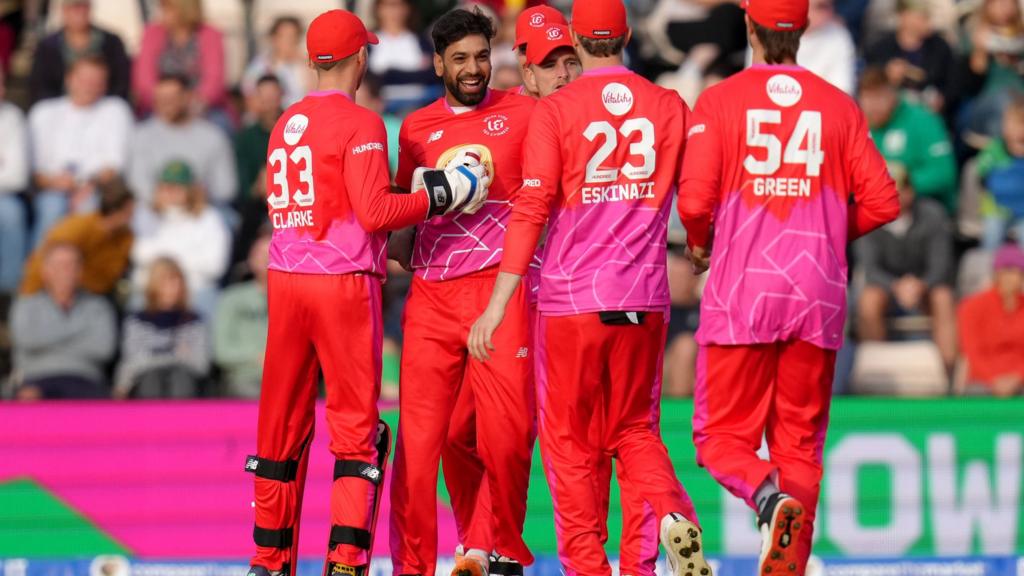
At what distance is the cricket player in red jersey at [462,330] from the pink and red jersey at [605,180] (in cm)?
53

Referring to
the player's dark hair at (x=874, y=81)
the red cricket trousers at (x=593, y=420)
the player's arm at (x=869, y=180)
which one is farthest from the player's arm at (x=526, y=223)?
the player's dark hair at (x=874, y=81)

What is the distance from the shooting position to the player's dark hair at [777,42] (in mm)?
8156

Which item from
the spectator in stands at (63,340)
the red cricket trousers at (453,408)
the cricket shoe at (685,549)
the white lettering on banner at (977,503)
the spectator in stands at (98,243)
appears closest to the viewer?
the cricket shoe at (685,549)

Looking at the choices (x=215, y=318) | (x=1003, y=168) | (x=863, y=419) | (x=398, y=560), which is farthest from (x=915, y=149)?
(x=398, y=560)

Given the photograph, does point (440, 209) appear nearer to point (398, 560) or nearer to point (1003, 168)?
point (398, 560)

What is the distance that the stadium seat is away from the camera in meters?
13.0

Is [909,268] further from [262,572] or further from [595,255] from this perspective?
[262,572]

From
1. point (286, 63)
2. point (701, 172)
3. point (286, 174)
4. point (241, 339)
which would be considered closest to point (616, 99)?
point (701, 172)

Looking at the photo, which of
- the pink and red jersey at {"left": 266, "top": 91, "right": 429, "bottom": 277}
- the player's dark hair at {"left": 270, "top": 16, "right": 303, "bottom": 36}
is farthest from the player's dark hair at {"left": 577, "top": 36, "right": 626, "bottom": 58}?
the player's dark hair at {"left": 270, "top": 16, "right": 303, "bottom": 36}

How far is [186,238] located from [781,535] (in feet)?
22.9

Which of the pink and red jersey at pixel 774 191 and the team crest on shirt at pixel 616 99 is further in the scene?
the team crest on shirt at pixel 616 99

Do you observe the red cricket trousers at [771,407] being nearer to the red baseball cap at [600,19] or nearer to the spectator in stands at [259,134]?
the red baseball cap at [600,19]

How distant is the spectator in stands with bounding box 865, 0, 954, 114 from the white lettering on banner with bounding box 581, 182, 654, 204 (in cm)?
665

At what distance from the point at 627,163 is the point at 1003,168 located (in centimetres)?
641
